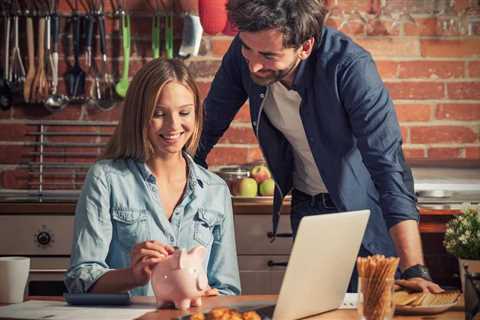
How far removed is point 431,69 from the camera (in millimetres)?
3988

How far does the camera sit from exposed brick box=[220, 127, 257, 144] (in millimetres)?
3973

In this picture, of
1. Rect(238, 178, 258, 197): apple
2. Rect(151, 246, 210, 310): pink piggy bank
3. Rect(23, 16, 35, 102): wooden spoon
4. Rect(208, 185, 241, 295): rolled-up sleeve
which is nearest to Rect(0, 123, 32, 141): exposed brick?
Rect(23, 16, 35, 102): wooden spoon

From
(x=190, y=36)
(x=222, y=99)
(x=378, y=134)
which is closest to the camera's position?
(x=378, y=134)

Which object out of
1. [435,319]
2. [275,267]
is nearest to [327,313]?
[435,319]

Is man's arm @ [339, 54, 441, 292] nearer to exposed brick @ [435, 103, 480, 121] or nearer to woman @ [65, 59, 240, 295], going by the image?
woman @ [65, 59, 240, 295]

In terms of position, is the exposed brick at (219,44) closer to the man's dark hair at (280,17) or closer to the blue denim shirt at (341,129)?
the blue denim shirt at (341,129)

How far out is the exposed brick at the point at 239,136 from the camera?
3973mm

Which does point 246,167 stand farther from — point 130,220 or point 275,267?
point 130,220

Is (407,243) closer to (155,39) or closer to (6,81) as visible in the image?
(155,39)

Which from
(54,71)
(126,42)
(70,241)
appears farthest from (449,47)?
(70,241)

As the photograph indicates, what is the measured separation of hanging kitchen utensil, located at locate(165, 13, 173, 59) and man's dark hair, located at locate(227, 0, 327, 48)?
5.03ft

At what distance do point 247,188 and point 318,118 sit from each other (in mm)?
1108

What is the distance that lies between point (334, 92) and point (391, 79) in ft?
5.00

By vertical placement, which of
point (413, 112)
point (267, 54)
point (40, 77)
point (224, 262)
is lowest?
point (224, 262)
